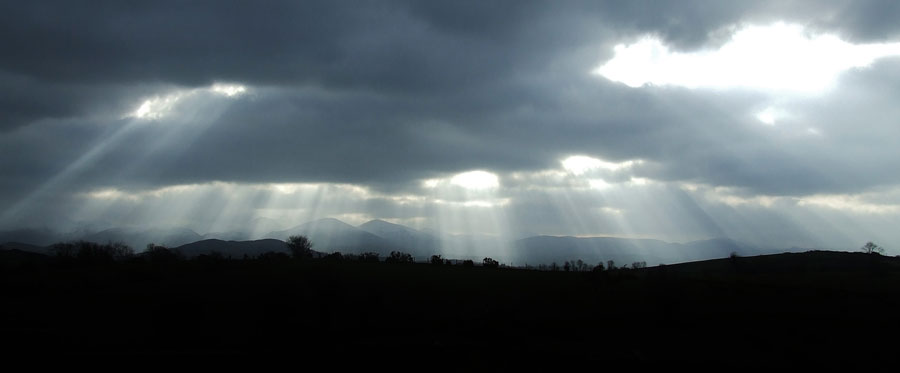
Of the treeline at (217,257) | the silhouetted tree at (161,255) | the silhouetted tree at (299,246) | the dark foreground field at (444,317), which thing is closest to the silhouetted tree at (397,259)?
the treeline at (217,257)

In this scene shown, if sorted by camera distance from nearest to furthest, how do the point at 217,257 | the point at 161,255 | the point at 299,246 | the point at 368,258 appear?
the point at 217,257
the point at 161,255
the point at 368,258
the point at 299,246

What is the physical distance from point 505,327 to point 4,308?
86.6 ft

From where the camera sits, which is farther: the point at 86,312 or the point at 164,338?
the point at 86,312

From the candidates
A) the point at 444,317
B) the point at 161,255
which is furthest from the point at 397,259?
the point at 444,317

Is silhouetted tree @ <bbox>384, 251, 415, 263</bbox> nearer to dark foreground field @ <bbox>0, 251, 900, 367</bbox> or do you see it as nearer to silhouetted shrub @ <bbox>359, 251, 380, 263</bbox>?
silhouetted shrub @ <bbox>359, 251, 380, 263</bbox>

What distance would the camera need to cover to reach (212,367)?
18984mm

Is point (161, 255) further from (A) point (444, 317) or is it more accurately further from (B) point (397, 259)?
(A) point (444, 317)

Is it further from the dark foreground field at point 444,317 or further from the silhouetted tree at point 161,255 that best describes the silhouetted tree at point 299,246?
the dark foreground field at point 444,317

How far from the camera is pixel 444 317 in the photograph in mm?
26406

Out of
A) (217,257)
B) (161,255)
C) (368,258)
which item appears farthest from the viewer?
(368,258)

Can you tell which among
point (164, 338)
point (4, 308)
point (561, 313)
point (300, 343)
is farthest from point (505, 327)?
point (4, 308)

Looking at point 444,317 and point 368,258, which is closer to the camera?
point 444,317

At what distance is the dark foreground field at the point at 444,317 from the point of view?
21797 millimetres

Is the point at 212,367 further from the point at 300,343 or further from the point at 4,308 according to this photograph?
the point at 4,308
